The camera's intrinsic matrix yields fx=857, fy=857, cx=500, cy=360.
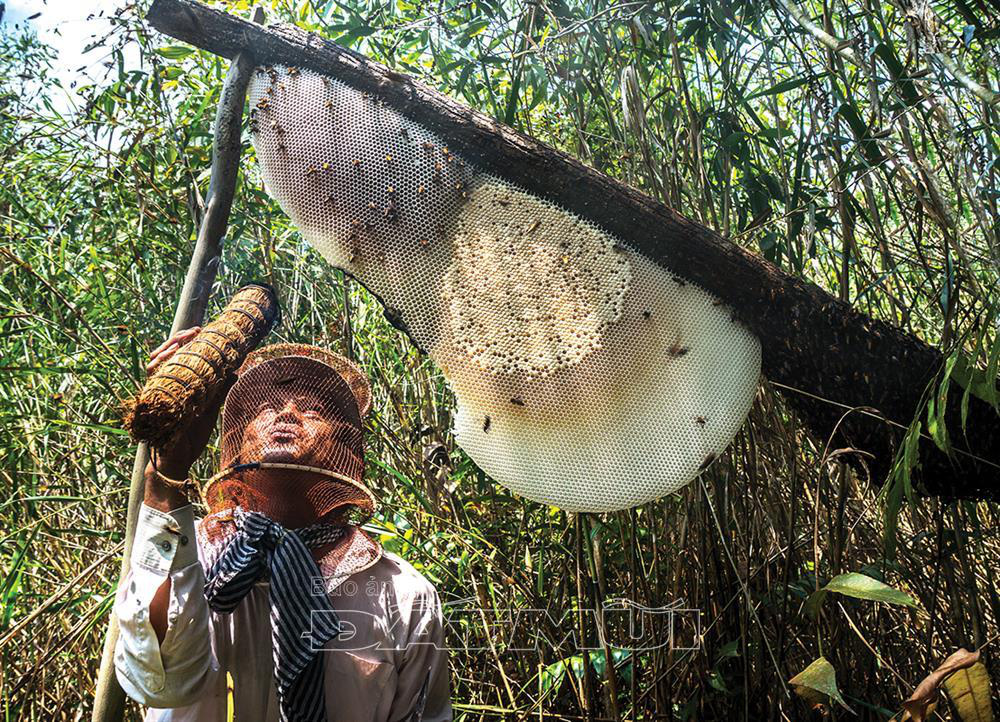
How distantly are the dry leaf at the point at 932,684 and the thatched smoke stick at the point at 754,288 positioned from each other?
0.30 metres

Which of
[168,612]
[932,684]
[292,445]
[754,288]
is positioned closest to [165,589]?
[168,612]

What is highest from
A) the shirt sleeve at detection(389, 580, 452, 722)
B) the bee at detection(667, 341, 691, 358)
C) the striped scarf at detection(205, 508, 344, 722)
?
the bee at detection(667, 341, 691, 358)

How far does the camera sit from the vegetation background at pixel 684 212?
6.32ft

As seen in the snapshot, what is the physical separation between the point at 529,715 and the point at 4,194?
2437mm

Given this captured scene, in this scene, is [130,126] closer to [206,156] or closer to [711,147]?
[206,156]

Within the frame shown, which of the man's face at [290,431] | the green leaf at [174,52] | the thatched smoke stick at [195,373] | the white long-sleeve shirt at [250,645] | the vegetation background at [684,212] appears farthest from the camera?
the green leaf at [174,52]

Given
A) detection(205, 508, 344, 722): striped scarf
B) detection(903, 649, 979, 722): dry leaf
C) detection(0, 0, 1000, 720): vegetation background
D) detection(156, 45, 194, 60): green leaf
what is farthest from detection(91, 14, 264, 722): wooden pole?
Answer: detection(903, 649, 979, 722): dry leaf

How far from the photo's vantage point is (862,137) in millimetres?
1824

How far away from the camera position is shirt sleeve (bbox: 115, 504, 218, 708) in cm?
151

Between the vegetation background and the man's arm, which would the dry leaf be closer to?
the vegetation background

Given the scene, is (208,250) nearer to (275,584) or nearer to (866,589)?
(275,584)

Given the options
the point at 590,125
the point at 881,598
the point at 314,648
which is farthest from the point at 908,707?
the point at 590,125

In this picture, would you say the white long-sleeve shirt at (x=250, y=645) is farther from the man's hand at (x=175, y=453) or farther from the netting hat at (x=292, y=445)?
the netting hat at (x=292, y=445)

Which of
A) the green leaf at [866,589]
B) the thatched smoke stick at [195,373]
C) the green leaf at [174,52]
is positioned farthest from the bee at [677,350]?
the green leaf at [174,52]
